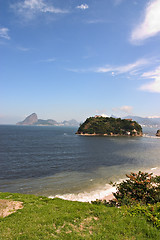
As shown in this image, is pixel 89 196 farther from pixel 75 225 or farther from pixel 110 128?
pixel 110 128

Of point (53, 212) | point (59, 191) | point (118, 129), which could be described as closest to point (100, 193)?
point (59, 191)

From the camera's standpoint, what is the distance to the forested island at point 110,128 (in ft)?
505

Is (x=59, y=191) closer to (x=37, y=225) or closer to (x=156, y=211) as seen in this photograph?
(x=37, y=225)

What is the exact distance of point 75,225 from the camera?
894cm

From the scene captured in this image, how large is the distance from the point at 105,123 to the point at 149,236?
6303 inches

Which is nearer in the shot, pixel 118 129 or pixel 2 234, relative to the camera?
pixel 2 234

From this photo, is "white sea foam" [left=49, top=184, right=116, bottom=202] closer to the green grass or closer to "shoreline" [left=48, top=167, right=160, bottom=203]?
"shoreline" [left=48, top=167, right=160, bottom=203]

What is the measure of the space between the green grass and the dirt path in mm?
718

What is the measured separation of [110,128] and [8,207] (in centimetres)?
15132

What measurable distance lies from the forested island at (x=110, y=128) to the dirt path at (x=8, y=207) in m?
141

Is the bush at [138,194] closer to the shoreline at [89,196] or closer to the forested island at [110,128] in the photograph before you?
the shoreline at [89,196]

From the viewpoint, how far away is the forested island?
15388 cm

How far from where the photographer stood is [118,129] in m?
158

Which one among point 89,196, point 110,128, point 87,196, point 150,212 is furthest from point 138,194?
point 110,128
